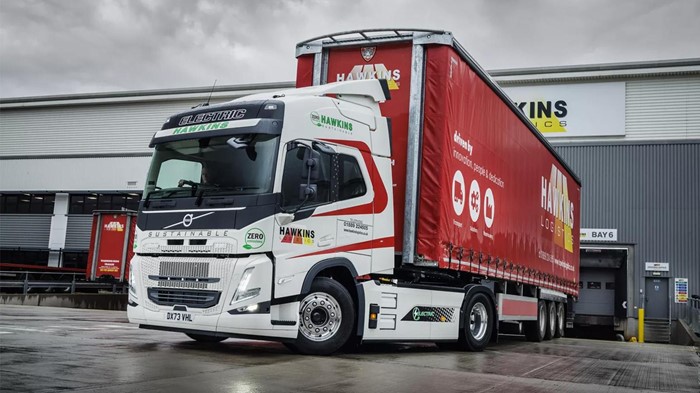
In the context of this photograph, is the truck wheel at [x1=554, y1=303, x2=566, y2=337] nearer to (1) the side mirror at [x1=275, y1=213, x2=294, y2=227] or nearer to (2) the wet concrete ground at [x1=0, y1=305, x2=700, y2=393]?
(2) the wet concrete ground at [x1=0, y1=305, x2=700, y2=393]

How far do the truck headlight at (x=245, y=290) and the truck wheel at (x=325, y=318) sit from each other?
2.51 ft

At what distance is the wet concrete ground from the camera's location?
601 centimetres

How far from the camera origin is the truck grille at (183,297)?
8.30 meters

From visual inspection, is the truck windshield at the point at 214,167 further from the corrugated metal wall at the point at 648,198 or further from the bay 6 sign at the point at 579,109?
Answer: the corrugated metal wall at the point at 648,198

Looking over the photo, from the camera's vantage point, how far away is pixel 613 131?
3450 centimetres

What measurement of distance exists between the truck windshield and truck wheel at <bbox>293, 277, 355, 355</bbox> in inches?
61.2

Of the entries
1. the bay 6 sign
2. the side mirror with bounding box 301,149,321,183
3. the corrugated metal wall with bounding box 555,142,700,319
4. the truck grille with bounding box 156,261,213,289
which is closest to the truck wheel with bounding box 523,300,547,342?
the side mirror with bounding box 301,149,321,183

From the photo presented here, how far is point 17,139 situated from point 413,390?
4372 centimetres

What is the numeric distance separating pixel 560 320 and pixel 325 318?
1163cm

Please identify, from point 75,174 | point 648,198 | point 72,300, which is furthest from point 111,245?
point 648,198

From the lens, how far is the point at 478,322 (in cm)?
1214

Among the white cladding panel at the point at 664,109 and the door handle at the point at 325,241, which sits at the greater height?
the white cladding panel at the point at 664,109

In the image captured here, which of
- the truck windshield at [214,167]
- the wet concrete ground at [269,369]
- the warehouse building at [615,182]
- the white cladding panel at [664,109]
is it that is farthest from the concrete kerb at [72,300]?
the white cladding panel at [664,109]

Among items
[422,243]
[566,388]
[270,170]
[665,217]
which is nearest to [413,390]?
[566,388]
